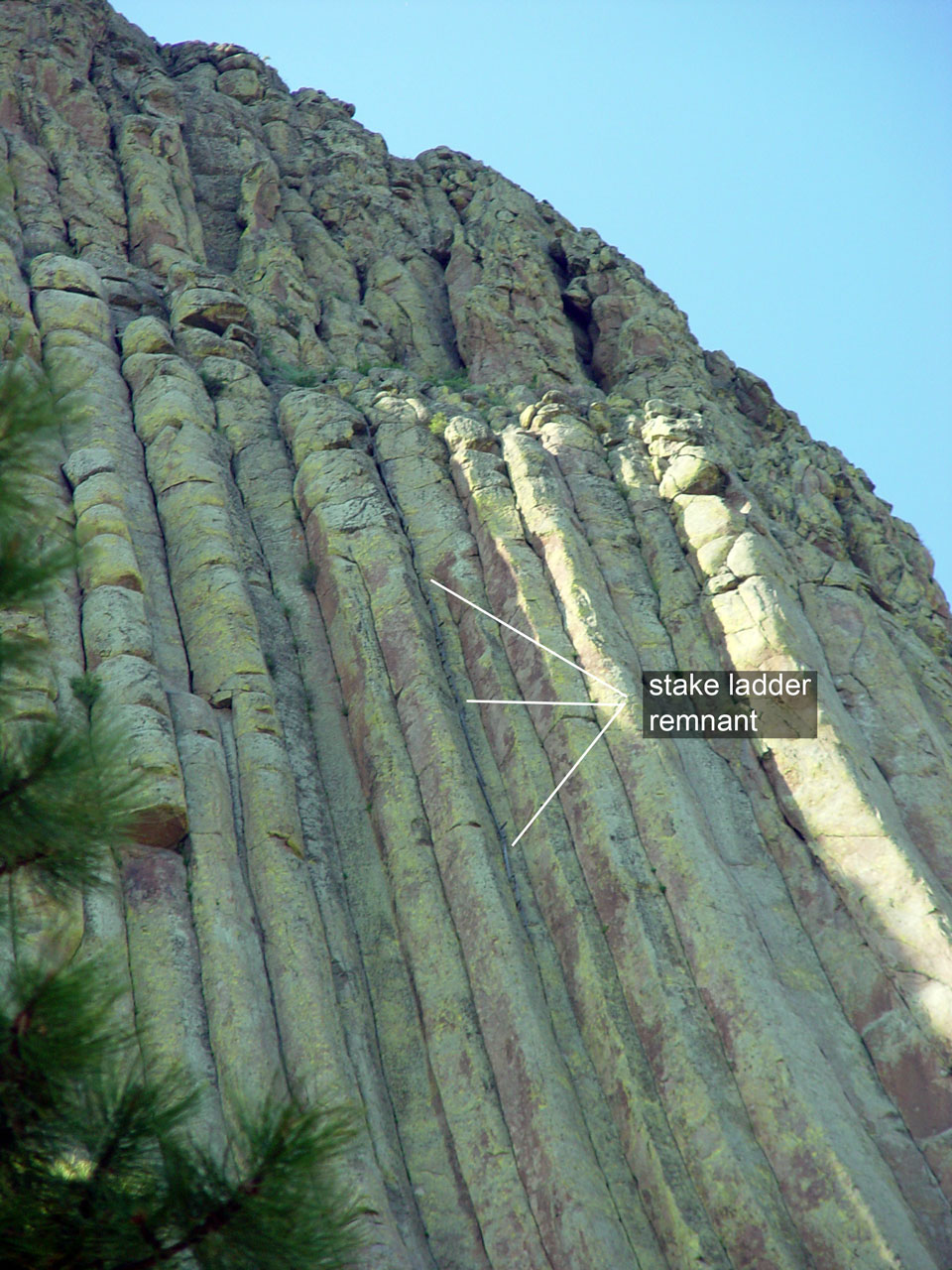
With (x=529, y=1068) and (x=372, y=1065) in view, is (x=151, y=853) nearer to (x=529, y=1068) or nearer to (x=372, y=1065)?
(x=372, y=1065)

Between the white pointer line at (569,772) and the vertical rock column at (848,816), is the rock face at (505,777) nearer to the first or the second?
the vertical rock column at (848,816)

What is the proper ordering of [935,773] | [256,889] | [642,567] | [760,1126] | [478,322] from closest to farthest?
[760,1126] → [256,889] → [935,773] → [642,567] → [478,322]

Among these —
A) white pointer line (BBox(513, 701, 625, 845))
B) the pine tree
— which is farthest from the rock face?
the pine tree

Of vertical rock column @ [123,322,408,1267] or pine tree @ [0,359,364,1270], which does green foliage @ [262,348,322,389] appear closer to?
vertical rock column @ [123,322,408,1267]

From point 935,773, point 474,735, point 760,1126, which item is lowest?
point 760,1126

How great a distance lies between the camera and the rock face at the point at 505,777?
623 inches

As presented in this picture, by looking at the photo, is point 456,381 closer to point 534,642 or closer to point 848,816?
point 534,642

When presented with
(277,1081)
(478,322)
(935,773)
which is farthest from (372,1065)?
(478,322)

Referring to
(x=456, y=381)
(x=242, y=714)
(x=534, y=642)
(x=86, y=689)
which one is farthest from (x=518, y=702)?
(x=456, y=381)

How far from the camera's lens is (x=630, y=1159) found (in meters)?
16.0

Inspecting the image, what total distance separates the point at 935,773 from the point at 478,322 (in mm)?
20519

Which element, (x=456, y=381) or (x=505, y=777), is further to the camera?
(x=456, y=381)

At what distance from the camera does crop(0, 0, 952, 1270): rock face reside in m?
15.8

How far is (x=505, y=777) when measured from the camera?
821 inches
